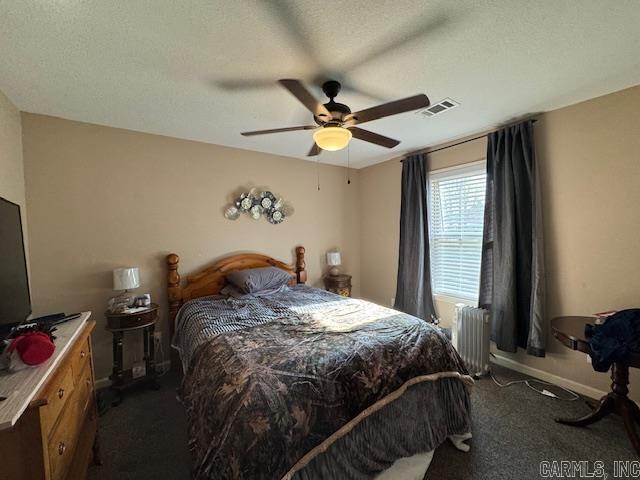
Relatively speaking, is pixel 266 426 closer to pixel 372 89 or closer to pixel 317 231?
pixel 372 89

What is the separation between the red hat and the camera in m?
1.08

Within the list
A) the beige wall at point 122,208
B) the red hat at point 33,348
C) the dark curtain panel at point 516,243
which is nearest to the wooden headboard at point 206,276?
the beige wall at point 122,208

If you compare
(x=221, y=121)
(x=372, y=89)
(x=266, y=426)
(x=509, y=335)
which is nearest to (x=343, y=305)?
(x=266, y=426)

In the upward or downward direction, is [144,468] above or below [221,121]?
below

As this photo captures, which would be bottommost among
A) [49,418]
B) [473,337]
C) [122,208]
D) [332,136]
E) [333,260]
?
[473,337]

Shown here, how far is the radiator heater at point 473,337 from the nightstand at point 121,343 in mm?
→ 2988

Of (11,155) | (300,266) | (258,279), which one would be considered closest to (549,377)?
(300,266)

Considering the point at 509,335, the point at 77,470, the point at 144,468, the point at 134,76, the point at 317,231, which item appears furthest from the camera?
the point at 317,231

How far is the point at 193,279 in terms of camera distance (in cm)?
300

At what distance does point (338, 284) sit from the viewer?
12.8 feet

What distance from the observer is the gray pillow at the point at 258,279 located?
2.96 m

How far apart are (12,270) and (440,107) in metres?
3.07

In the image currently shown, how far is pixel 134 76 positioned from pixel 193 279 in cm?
195

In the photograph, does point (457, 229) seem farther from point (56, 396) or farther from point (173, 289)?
point (56, 396)
